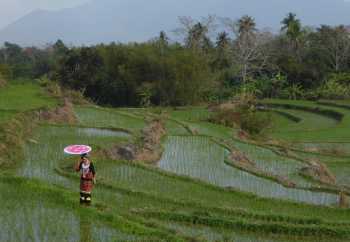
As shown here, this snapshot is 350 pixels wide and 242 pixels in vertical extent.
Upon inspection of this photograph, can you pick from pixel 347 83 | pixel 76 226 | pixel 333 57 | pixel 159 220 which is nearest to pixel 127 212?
pixel 159 220

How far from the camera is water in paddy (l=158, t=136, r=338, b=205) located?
34.4 ft

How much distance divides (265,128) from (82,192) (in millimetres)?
15457

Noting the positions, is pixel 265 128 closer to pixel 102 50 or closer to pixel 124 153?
pixel 124 153

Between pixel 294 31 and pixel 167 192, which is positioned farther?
pixel 294 31

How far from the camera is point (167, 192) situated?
10039mm

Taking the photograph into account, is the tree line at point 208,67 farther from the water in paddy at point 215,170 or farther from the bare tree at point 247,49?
the water in paddy at point 215,170

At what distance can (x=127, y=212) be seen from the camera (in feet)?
26.5

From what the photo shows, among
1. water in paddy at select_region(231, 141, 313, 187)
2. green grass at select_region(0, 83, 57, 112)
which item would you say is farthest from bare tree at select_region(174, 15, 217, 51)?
water in paddy at select_region(231, 141, 313, 187)

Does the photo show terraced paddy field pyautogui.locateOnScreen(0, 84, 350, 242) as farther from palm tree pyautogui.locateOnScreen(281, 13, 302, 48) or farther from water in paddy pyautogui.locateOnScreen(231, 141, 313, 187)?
palm tree pyautogui.locateOnScreen(281, 13, 302, 48)

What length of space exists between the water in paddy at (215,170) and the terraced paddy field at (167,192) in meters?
0.02

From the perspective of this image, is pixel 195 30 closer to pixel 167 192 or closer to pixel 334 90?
pixel 334 90

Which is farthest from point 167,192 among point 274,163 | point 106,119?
point 106,119

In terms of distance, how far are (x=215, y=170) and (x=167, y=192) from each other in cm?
254

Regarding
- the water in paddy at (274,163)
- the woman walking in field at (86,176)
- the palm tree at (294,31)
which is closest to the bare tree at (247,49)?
the palm tree at (294,31)
